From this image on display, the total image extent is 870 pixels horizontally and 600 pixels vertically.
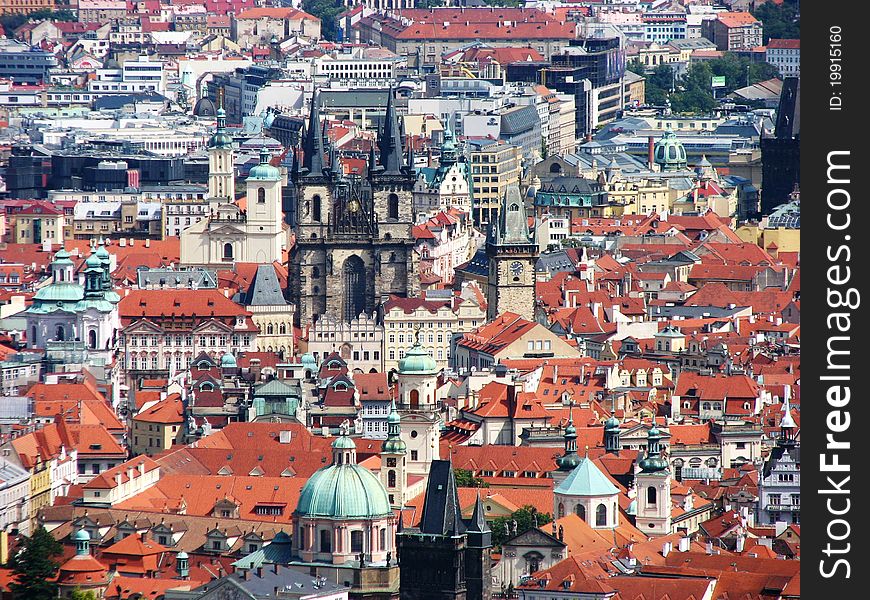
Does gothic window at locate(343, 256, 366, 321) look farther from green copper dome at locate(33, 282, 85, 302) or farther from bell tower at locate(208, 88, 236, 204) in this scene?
bell tower at locate(208, 88, 236, 204)

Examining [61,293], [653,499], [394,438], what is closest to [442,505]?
[653,499]

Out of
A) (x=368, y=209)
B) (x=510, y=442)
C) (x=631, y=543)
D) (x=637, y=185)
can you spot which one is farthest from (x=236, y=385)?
(x=637, y=185)

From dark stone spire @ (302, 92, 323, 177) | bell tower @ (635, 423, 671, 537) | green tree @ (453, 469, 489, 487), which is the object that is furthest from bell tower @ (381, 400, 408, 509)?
dark stone spire @ (302, 92, 323, 177)

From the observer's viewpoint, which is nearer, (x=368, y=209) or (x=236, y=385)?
(x=236, y=385)

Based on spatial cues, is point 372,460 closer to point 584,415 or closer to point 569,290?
point 584,415
